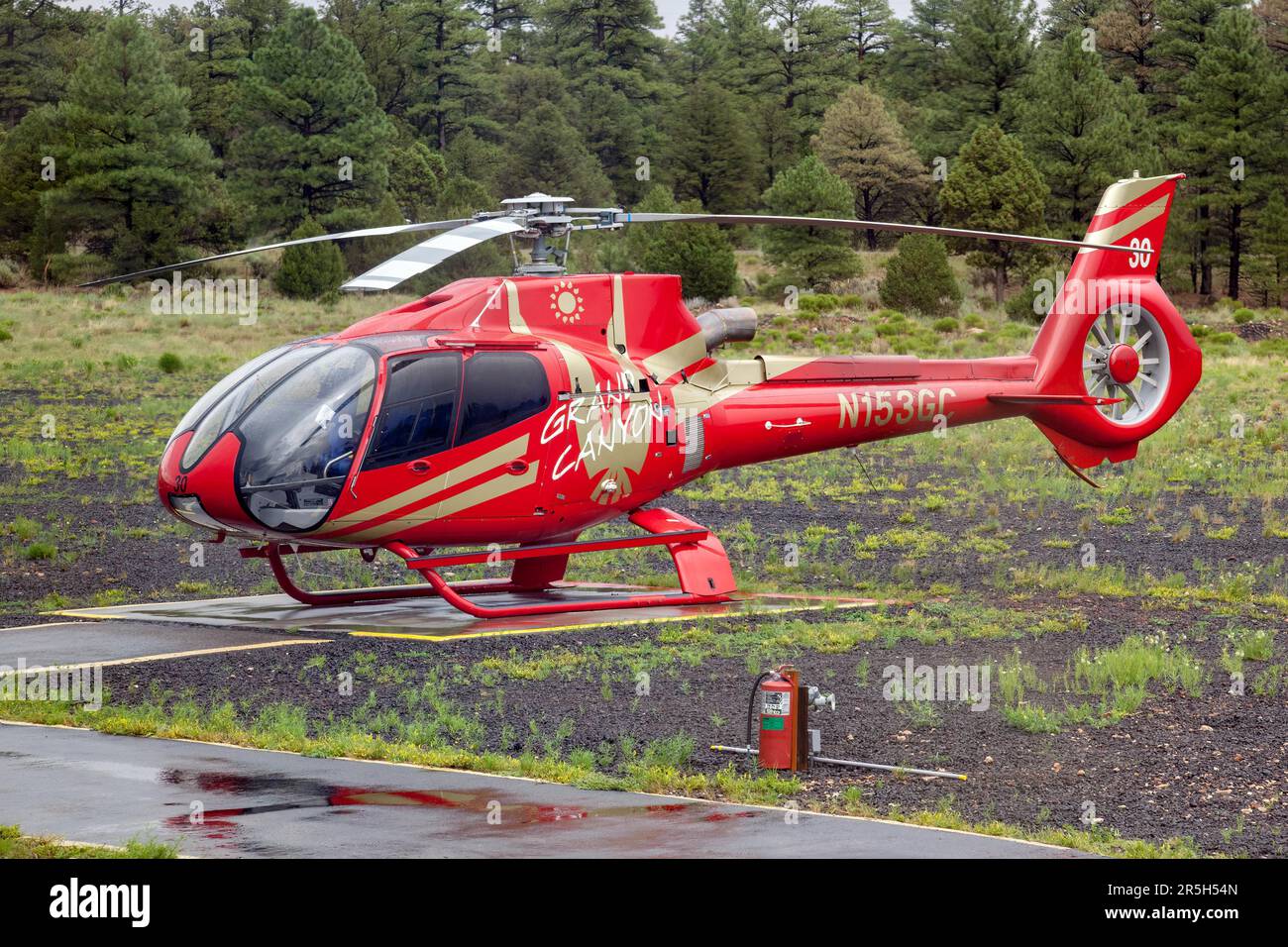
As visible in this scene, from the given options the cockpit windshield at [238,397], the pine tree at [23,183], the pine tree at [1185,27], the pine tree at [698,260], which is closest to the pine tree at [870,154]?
the pine tree at [1185,27]

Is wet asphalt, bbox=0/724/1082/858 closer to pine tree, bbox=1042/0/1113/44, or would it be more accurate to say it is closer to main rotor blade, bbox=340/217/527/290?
main rotor blade, bbox=340/217/527/290

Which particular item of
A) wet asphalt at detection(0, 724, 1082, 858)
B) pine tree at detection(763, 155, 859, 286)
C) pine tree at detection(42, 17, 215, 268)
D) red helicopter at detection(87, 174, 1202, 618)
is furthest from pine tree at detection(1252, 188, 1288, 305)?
wet asphalt at detection(0, 724, 1082, 858)

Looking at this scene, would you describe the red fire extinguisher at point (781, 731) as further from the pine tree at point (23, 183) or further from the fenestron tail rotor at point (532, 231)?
the pine tree at point (23, 183)

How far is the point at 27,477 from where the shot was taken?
2730 centimetres

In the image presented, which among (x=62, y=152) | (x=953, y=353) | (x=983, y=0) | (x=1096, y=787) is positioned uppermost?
(x=983, y=0)

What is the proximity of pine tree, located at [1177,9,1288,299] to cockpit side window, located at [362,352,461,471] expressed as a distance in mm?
53863

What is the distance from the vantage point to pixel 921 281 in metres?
54.3

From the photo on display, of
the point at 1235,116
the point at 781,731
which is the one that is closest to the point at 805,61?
the point at 1235,116

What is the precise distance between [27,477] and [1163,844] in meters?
22.3

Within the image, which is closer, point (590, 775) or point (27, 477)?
point (590, 775)

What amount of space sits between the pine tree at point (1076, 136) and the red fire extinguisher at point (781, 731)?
54.1 meters

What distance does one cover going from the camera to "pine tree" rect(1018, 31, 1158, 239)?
61656 millimetres
